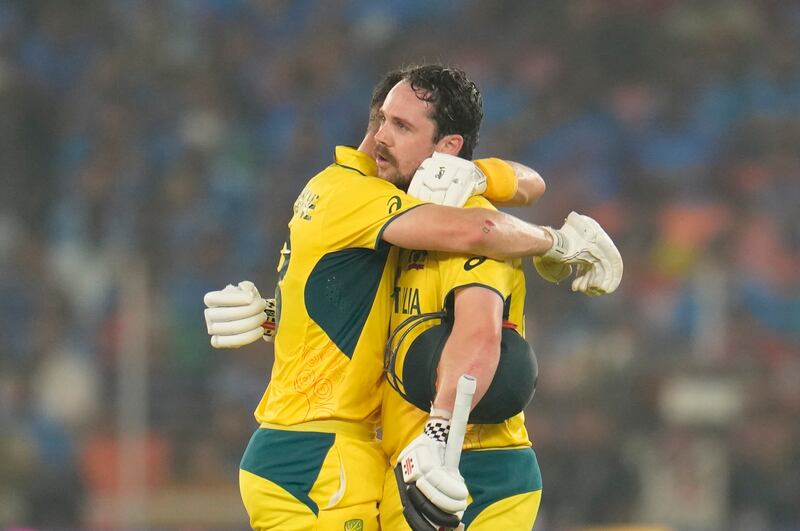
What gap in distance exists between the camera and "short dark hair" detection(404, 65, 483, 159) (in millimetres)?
3342

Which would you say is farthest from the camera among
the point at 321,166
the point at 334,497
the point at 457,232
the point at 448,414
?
the point at 321,166

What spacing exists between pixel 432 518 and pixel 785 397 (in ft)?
17.7

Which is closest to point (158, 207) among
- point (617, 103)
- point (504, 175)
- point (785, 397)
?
point (617, 103)

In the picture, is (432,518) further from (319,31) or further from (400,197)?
(319,31)

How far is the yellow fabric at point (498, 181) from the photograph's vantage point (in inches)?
135

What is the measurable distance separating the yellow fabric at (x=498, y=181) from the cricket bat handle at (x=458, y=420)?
711 millimetres

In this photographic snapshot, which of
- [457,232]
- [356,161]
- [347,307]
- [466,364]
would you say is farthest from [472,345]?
[356,161]

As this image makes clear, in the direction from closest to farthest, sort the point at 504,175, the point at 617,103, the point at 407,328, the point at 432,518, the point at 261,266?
the point at 432,518 < the point at 407,328 < the point at 504,175 < the point at 261,266 < the point at 617,103

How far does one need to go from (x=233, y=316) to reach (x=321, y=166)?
5.09 m

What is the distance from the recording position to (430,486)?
2.85 meters

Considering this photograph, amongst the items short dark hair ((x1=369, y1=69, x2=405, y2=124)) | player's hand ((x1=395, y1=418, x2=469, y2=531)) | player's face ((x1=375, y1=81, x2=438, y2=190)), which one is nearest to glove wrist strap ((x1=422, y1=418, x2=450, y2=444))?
player's hand ((x1=395, y1=418, x2=469, y2=531))

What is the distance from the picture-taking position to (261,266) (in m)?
8.32

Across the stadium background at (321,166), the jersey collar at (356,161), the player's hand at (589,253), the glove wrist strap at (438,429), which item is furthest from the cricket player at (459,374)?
the stadium background at (321,166)

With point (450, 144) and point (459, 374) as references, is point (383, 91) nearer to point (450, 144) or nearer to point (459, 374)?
point (450, 144)
